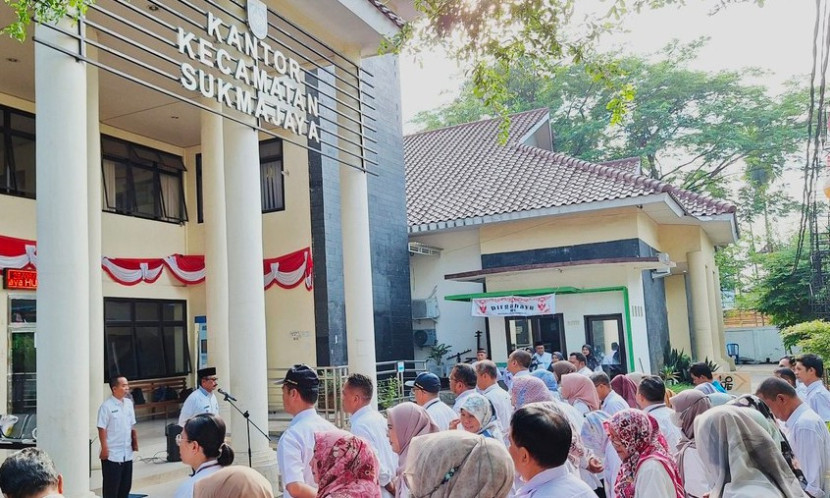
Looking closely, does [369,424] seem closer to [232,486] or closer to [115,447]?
A: [232,486]

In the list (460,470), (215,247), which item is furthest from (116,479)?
(460,470)

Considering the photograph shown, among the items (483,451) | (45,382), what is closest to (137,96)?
(45,382)

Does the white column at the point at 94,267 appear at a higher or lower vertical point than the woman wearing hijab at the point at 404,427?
higher

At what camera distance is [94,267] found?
10438 millimetres

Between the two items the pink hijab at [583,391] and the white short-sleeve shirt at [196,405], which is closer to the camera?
the pink hijab at [583,391]

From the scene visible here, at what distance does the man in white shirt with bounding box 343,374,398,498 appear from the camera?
4742mm

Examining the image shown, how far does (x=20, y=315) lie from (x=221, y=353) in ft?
12.3

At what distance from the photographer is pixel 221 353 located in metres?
11.6

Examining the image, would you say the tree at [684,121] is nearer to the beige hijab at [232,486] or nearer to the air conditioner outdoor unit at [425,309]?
the air conditioner outdoor unit at [425,309]

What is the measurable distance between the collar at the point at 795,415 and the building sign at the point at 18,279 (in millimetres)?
11799

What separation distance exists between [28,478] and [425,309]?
1666cm

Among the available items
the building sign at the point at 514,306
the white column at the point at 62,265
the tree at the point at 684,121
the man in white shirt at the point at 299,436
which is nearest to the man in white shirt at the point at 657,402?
the man in white shirt at the point at 299,436

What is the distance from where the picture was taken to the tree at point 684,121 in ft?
96.3

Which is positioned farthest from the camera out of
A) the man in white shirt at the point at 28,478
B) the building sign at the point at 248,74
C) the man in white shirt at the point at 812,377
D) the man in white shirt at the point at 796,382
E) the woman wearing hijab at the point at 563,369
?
the woman wearing hijab at the point at 563,369
